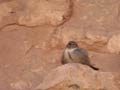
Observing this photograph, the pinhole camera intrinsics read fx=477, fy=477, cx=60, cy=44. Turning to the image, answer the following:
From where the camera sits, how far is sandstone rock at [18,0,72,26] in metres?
9.41

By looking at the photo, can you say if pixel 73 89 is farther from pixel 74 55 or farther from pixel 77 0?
pixel 77 0

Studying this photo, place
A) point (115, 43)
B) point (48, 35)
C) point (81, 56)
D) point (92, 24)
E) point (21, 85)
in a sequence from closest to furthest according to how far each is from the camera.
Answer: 1. point (21, 85)
2. point (81, 56)
3. point (115, 43)
4. point (92, 24)
5. point (48, 35)

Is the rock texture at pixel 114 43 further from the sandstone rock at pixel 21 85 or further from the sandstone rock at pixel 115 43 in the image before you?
the sandstone rock at pixel 21 85

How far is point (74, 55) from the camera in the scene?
26.5 feet

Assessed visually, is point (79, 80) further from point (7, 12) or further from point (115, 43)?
point (7, 12)

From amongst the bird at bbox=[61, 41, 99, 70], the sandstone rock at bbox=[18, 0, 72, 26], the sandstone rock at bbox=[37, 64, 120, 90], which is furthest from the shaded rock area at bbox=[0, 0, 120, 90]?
the sandstone rock at bbox=[37, 64, 120, 90]

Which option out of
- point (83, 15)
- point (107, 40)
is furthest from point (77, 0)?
point (107, 40)

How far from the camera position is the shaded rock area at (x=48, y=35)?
825cm

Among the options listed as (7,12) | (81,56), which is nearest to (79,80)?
(81,56)

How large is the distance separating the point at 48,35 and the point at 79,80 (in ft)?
11.1

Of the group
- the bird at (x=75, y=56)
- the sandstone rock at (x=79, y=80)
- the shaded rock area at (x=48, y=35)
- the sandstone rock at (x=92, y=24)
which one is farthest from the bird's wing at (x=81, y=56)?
the sandstone rock at (x=79, y=80)

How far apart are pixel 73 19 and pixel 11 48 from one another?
4.42 ft

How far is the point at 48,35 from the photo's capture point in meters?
9.27

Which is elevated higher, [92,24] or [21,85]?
[92,24]
